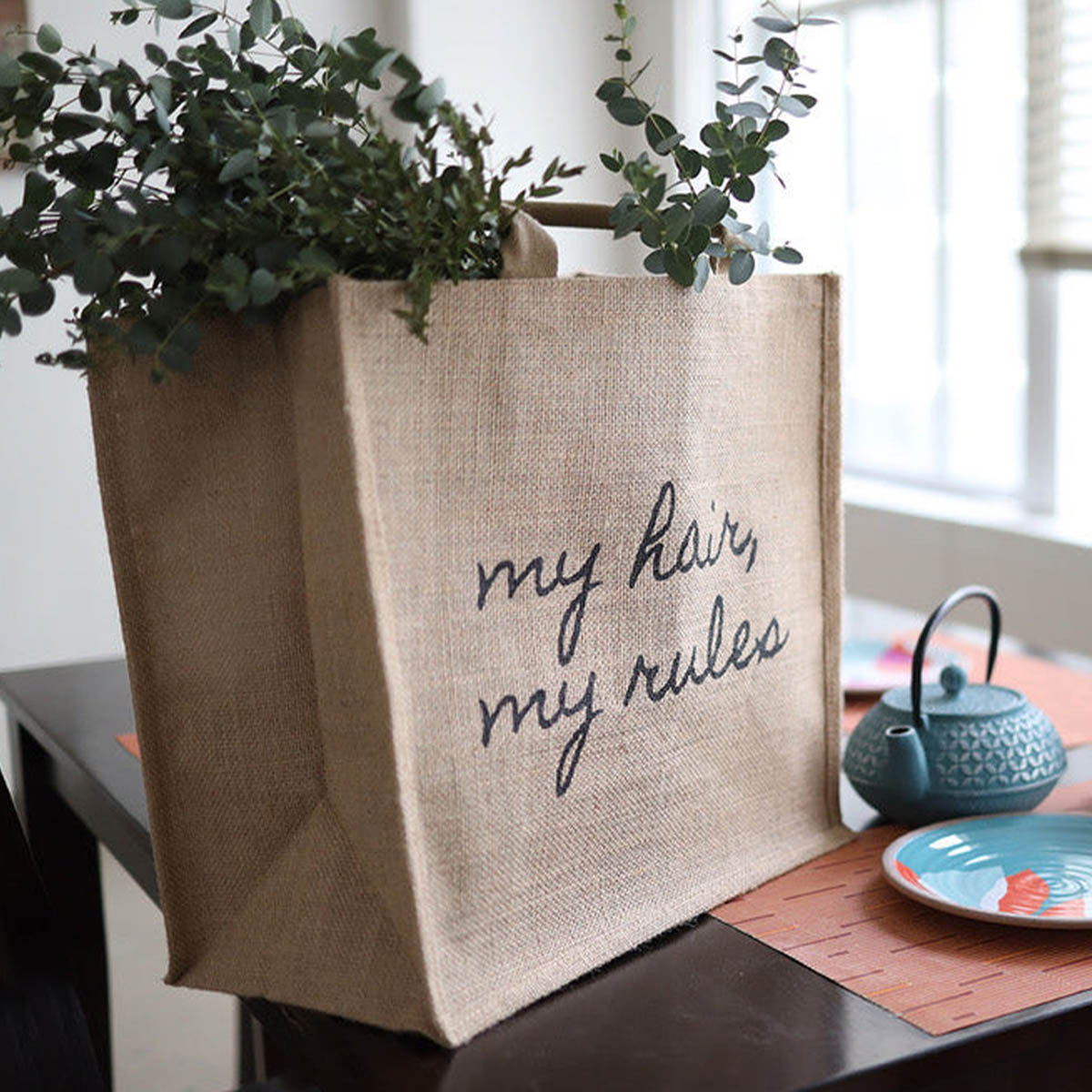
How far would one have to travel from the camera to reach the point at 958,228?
3.02 meters

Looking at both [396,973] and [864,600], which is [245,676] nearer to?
[396,973]

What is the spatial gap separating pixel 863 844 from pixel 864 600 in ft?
7.40

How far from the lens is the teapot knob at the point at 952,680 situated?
3.23ft

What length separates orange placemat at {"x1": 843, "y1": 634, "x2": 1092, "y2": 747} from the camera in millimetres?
1230

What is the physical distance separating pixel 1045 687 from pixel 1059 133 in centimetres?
167

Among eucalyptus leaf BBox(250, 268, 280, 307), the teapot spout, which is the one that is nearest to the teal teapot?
the teapot spout

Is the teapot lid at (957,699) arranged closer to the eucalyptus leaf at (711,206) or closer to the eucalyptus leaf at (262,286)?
the eucalyptus leaf at (711,206)

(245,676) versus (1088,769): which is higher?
(245,676)

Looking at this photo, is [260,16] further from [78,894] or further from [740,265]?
[78,894]

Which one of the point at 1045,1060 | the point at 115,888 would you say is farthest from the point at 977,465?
the point at 1045,1060

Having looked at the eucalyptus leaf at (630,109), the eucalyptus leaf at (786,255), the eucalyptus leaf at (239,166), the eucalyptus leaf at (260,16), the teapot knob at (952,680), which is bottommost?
the teapot knob at (952,680)

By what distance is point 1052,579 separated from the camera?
2.67 meters

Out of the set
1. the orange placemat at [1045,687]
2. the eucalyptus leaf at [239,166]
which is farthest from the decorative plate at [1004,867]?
the eucalyptus leaf at [239,166]

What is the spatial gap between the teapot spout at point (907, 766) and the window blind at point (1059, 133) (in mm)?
1954
